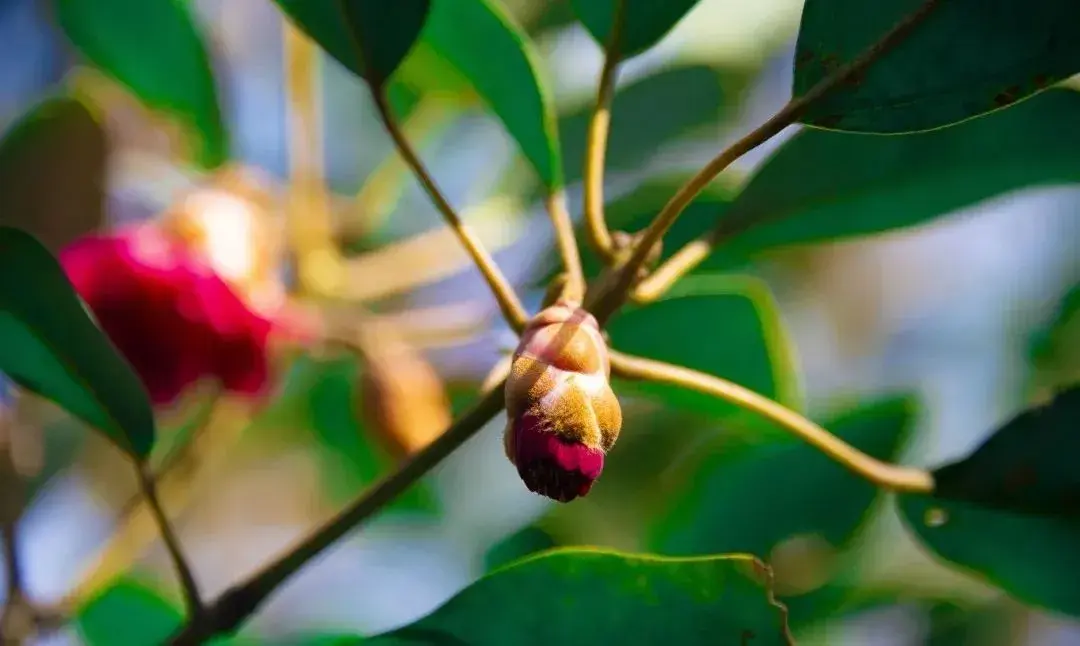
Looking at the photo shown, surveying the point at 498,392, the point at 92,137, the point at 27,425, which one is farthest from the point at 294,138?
the point at 498,392

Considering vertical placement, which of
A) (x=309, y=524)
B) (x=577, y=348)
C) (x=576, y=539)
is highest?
(x=577, y=348)

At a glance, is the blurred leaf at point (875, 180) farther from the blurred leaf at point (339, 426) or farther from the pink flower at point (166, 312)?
the blurred leaf at point (339, 426)

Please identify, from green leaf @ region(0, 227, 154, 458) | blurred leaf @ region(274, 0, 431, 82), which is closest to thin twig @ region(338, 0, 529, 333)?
blurred leaf @ region(274, 0, 431, 82)

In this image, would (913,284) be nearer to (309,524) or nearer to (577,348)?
(309,524)

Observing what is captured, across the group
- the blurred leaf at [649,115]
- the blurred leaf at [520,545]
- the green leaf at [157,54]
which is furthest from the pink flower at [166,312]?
the blurred leaf at [649,115]

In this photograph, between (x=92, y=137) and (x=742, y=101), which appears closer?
(x=92, y=137)

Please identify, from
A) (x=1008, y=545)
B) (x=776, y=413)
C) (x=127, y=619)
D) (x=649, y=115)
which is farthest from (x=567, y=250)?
(x=127, y=619)
